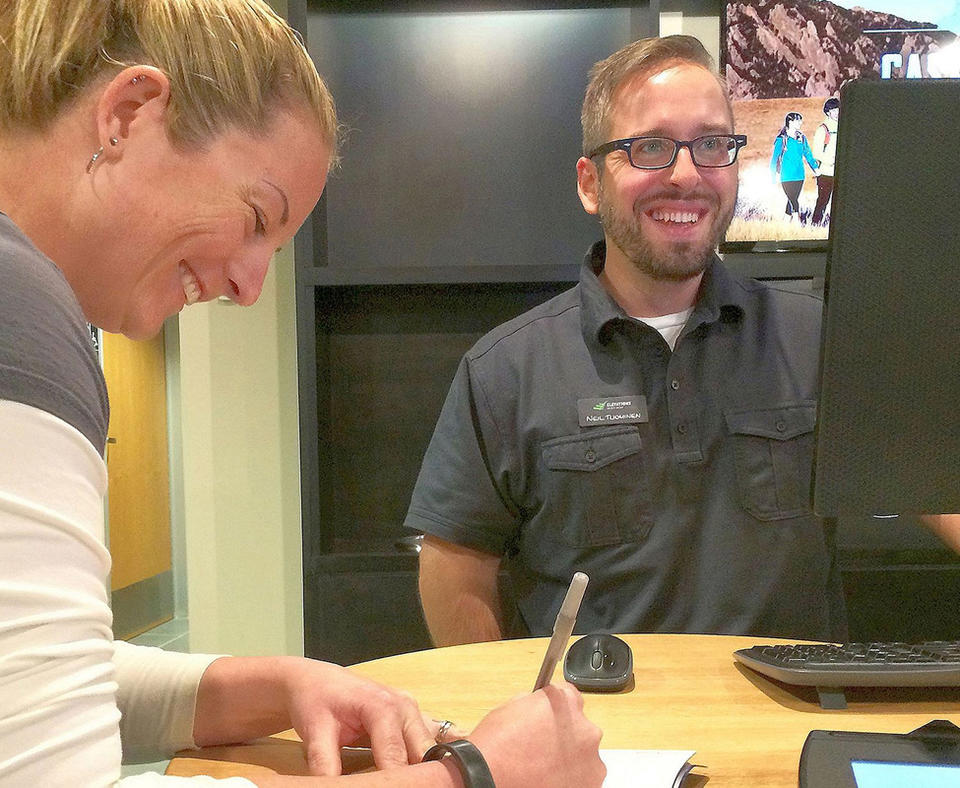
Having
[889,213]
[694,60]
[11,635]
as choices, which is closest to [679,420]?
[694,60]

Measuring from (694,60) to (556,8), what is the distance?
65 centimetres

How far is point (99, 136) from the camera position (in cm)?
65

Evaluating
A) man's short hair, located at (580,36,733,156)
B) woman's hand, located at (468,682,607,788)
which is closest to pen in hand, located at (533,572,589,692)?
woman's hand, located at (468,682,607,788)

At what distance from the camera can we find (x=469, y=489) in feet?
4.99

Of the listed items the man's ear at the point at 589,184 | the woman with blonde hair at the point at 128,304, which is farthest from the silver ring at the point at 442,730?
the man's ear at the point at 589,184

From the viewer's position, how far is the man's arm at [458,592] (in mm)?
1544

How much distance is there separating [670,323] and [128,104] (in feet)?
3.64

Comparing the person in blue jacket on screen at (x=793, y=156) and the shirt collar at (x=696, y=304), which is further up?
the person in blue jacket on screen at (x=793, y=156)

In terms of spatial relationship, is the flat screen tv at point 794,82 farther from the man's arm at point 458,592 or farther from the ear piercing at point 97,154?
the ear piercing at point 97,154

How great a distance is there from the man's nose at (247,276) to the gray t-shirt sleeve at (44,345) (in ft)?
0.82

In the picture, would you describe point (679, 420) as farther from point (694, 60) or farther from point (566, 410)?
point (694, 60)

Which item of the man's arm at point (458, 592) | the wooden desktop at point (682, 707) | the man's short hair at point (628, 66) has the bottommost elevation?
the man's arm at point (458, 592)

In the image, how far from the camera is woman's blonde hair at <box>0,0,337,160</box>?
0.64 metres

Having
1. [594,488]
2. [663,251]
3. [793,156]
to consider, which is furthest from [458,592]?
[793,156]
